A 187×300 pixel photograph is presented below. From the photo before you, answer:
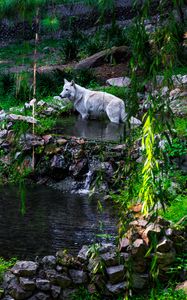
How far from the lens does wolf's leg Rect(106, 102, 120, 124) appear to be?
1261 centimetres

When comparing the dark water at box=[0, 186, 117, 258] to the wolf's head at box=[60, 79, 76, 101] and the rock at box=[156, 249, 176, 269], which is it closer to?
the rock at box=[156, 249, 176, 269]

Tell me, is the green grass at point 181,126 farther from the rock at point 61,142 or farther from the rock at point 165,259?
the rock at point 165,259

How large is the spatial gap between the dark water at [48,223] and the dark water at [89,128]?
1.99 m

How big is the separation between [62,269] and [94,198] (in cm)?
327

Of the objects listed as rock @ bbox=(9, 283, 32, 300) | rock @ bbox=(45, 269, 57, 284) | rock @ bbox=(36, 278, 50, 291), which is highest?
rock @ bbox=(45, 269, 57, 284)

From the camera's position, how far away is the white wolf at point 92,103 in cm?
1271

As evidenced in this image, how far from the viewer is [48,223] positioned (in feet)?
26.1

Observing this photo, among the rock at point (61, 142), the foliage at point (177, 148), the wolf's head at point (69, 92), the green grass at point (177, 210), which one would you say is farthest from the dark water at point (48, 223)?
the wolf's head at point (69, 92)

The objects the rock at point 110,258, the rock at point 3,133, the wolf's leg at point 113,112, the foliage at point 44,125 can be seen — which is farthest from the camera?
the wolf's leg at point 113,112

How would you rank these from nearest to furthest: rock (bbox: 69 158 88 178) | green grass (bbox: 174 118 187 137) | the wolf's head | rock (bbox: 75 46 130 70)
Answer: green grass (bbox: 174 118 187 137) < rock (bbox: 69 158 88 178) < the wolf's head < rock (bbox: 75 46 130 70)

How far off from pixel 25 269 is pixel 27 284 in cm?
15

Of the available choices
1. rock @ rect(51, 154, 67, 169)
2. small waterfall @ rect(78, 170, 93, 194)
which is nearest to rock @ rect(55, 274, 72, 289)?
small waterfall @ rect(78, 170, 93, 194)

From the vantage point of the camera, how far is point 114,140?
11047mm

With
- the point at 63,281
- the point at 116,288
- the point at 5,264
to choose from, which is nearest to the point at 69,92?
the point at 5,264
